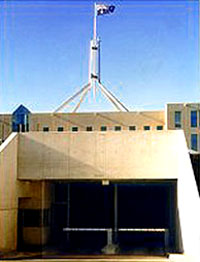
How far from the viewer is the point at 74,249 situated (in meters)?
25.2

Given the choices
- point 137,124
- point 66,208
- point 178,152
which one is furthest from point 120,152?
point 137,124

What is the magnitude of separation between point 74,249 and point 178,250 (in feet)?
17.8

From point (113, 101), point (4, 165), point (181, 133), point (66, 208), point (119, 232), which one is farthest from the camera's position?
point (113, 101)

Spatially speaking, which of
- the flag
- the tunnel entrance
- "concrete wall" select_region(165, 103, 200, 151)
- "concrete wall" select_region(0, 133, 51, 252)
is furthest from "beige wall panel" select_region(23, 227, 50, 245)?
"concrete wall" select_region(165, 103, 200, 151)

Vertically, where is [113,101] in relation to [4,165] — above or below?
above

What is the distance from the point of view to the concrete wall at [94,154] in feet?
79.8

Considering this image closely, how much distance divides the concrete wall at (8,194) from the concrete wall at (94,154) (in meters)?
0.83

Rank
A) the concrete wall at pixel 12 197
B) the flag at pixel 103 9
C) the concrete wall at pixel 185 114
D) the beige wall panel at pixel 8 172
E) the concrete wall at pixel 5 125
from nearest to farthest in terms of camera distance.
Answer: the beige wall panel at pixel 8 172, the concrete wall at pixel 12 197, the flag at pixel 103 9, the concrete wall at pixel 185 114, the concrete wall at pixel 5 125

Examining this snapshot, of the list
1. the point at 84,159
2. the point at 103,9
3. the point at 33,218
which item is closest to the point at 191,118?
the point at 103,9

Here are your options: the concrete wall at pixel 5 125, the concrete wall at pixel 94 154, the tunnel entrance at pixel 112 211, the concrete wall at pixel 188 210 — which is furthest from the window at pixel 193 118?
the concrete wall at pixel 188 210

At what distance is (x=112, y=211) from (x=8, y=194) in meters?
14.0

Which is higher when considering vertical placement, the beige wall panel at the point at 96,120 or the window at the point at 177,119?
the window at the point at 177,119

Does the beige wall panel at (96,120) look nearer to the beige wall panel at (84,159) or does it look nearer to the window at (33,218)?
the window at (33,218)

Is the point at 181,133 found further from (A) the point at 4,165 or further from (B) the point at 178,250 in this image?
(A) the point at 4,165
